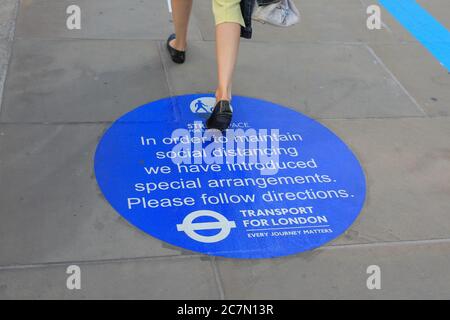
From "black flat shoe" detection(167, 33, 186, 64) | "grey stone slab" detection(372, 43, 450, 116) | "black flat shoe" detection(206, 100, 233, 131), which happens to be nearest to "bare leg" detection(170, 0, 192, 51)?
"black flat shoe" detection(167, 33, 186, 64)

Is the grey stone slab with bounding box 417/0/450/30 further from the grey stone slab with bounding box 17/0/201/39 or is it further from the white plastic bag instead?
the white plastic bag

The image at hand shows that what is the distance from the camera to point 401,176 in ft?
12.6

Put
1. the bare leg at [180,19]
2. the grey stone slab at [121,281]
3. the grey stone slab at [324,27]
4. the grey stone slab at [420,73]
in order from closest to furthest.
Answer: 1. the grey stone slab at [121,281]
2. the bare leg at [180,19]
3. the grey stone slab at [420,73]
4. the grey stone slab at [324,27]

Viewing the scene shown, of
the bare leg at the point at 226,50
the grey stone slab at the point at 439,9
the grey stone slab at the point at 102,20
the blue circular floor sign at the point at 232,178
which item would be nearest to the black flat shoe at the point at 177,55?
the grey stone slab at the point at 102,20

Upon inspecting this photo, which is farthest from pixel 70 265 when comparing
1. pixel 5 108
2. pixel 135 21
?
pixel 135 21

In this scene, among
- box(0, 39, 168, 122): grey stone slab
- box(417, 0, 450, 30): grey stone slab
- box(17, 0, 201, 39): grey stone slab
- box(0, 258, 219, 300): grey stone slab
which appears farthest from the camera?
box(417, 0, 450, 30): grey stone slab

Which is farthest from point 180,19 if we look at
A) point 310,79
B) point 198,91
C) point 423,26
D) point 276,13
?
point 423,26

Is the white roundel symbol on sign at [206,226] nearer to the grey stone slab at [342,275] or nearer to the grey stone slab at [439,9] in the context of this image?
the grey stone slab at [342,275]

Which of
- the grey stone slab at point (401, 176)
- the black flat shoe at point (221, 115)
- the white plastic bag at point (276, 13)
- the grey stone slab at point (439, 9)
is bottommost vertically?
the grey stone slab at point (439, 9)

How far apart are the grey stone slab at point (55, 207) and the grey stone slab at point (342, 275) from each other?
1.34 ft

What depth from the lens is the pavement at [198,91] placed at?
9.84 feet

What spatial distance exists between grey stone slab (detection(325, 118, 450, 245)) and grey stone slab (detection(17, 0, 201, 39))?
1.91 metres

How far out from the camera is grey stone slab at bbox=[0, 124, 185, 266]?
307cm

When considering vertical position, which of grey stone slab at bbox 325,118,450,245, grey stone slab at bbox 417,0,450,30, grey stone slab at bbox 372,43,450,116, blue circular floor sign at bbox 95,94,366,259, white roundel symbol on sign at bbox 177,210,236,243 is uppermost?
white roundel symbol on sign at bbox 177,210,236,243
